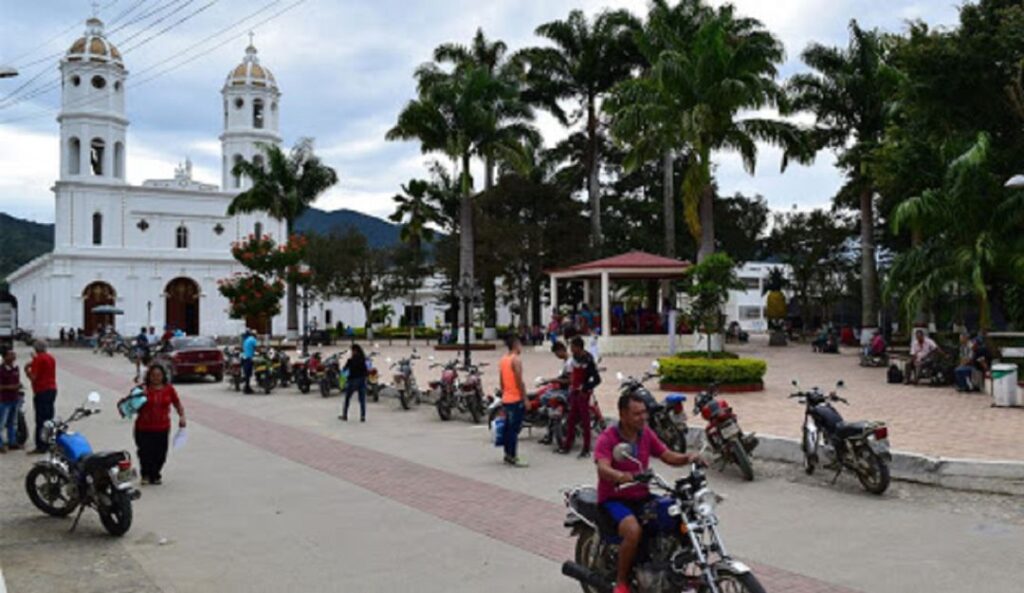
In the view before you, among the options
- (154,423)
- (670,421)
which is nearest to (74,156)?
(154,423)

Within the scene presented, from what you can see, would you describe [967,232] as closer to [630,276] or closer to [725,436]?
[725,436]

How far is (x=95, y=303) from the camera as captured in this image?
205 feet

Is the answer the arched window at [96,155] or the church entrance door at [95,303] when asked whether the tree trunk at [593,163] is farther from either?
the arched window at [96,155]

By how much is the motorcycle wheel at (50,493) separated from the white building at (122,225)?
56.7 m

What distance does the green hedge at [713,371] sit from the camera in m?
17.8

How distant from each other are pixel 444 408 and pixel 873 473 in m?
8.48

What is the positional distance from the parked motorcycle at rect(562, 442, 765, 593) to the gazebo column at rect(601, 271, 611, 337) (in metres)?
26.4

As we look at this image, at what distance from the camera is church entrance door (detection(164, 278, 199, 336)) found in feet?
217

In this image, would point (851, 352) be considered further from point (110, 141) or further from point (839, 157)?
point (110, 141)

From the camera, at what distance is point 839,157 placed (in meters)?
31.1

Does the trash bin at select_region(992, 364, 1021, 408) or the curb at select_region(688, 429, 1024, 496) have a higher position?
the trash bin at select_region(992, 364, 1021, 408)

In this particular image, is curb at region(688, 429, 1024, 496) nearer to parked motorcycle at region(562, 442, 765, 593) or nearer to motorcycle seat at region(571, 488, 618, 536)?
parked motorcycle at region(562, 442, 765, 593)

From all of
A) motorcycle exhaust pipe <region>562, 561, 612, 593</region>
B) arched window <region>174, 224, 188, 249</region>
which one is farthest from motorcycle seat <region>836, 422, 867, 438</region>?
arched window <region>174, 224, 188, 249</region>

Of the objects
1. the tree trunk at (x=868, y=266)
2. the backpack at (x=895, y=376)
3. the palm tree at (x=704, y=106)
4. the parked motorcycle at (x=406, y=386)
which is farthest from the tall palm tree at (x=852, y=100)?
the parked motorcycle at (x=406, y=386)
